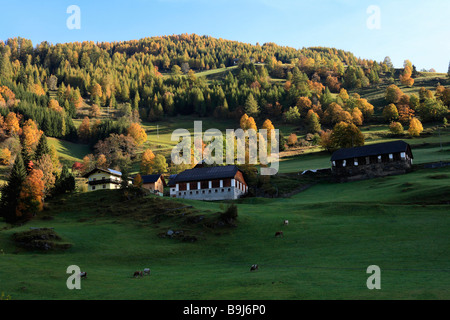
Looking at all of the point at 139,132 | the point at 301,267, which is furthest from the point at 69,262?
the point at 139,132

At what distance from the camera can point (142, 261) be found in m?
47.6

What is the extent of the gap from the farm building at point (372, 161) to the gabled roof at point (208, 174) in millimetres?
33234

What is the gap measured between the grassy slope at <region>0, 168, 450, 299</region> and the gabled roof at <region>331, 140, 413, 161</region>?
78.0 feet

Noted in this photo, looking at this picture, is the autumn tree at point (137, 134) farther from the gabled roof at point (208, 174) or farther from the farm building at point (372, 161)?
the farm building at point (372, 161)

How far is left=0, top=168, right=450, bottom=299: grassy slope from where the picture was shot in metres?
29.3

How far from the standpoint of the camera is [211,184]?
9619 cm

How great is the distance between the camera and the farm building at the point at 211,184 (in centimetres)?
9444

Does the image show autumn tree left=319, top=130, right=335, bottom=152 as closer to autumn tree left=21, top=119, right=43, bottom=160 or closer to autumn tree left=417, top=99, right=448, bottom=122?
autumn tree left=417, top=99, right=448, bottom=122

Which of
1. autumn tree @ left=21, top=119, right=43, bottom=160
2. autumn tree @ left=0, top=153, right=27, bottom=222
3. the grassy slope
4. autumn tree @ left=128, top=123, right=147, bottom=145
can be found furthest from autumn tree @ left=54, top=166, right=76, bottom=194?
autumn tree @ left=128, top=123, right=147, bottom=145

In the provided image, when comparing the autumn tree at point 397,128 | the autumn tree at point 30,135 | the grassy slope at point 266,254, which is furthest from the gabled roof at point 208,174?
the autumn tree at point 30,135

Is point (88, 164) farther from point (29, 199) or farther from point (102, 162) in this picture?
point (29, 199)

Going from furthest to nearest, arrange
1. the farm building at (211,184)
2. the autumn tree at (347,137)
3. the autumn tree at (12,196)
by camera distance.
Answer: the autumn tree at (347,137), the farm building at (211,184), the autumn tree at (12,196)
